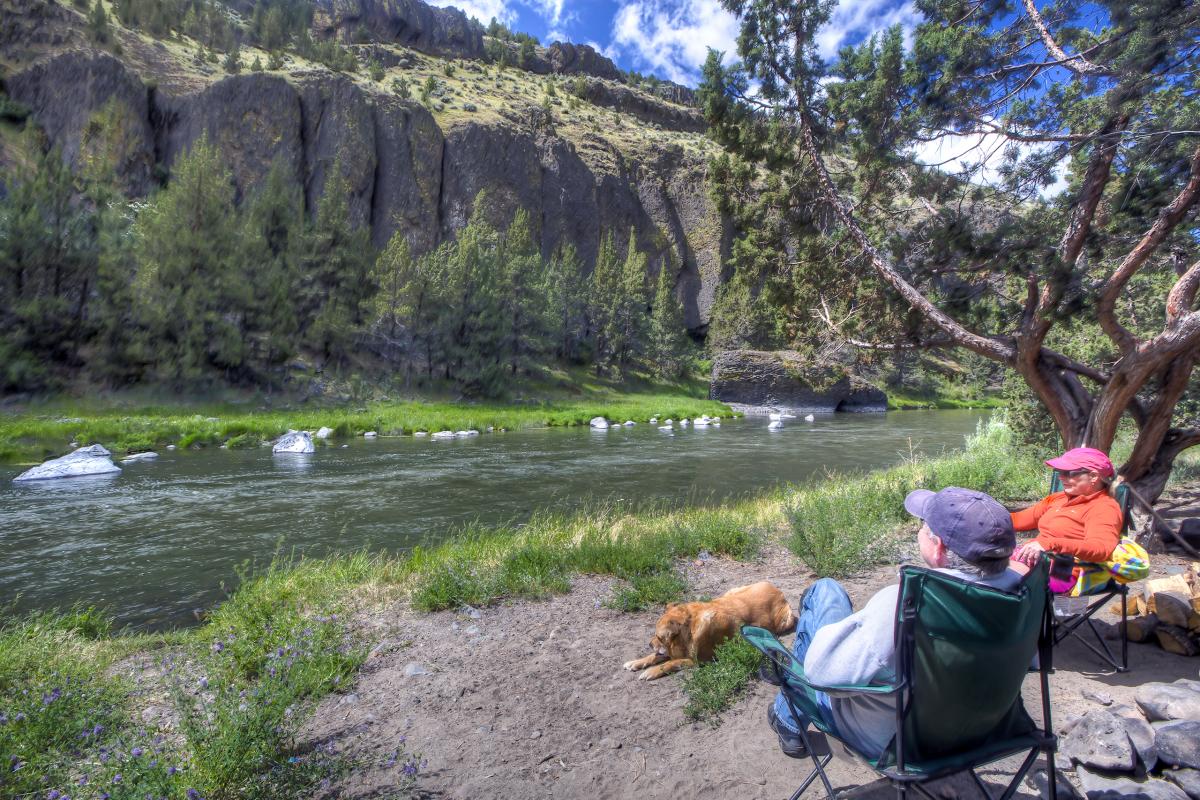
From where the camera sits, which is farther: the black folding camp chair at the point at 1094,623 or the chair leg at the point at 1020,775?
the black folding camp chair at the point at 1094,623

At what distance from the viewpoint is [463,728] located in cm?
322

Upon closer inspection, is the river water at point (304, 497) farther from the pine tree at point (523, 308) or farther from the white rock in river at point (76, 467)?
the pine tree at point (523, 308)

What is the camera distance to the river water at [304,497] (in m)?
7.38

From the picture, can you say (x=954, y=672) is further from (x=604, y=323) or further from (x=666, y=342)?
(x=666, y=342)

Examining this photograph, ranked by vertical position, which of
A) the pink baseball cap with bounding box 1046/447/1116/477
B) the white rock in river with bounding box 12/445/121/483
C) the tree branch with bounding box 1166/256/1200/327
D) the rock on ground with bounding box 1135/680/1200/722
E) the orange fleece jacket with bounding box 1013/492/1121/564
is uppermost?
the tree branch with bounding box 1166/256/1200/327

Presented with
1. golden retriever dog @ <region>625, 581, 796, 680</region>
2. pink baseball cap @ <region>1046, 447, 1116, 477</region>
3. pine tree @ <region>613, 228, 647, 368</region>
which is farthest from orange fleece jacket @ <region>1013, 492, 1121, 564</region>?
pine tree @ <region>613, 228, 647, 368</region>

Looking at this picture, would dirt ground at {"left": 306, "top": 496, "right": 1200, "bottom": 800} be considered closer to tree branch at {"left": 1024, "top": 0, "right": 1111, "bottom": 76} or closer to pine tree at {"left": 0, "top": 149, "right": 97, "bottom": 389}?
tree branch at {"left": 1024, "top": 0, "right": 1111, "bottom": 76}

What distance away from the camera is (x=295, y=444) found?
19.0m

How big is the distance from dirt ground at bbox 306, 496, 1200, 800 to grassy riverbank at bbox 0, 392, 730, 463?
59.1ft

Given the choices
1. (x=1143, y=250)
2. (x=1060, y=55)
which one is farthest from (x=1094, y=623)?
(x=1060, y=55)

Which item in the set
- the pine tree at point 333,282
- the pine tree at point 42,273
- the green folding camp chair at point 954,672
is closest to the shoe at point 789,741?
the green folding camp chair at point 954,672

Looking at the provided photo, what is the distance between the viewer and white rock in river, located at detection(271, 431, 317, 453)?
18719mm

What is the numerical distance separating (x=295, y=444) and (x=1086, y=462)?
64.6 ft

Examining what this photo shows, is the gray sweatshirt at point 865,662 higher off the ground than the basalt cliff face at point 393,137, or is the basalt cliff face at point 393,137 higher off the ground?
the basalt cliff face at point 393,137
